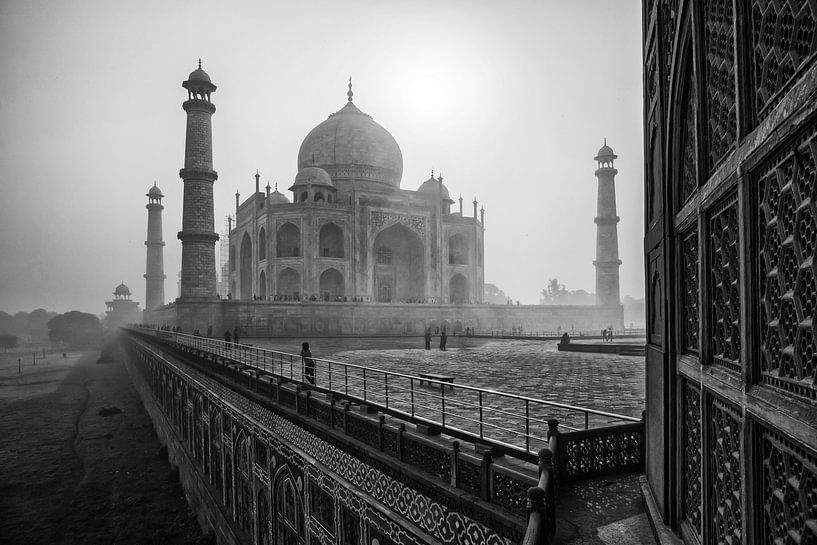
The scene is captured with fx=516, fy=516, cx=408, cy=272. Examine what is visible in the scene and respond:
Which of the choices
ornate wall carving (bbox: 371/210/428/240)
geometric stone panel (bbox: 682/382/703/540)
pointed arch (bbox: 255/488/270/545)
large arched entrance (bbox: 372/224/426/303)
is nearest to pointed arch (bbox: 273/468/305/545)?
pointed arch (bbox: 255/488/270/545)

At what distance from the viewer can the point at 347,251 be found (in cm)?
3412

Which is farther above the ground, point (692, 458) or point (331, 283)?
point (331, 283)

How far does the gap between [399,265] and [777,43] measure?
36035 mm

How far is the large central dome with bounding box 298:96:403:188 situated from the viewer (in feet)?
124

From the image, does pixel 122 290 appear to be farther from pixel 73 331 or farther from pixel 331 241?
pixel 331 241

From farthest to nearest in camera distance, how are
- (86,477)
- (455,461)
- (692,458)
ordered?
(86,477), (455,461), (692,458)

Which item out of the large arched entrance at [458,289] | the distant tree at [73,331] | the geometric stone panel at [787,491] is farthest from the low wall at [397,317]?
the distant tree at [73,331]

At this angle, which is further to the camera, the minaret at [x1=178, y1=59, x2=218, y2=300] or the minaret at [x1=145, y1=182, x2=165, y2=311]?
the minaret at [x1=145, y1=182, x2=165, y2=311]

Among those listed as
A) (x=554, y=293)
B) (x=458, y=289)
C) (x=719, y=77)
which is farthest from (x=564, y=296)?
(x=719, y=77)

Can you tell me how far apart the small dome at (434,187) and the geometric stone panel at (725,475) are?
36.6 meters

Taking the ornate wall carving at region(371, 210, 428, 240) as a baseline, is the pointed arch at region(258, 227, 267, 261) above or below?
below

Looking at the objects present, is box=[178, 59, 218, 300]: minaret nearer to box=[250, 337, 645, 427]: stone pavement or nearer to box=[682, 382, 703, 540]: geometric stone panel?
box=[250, 337, 645, 427]: stone pavement

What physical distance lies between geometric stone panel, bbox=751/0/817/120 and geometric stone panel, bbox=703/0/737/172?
0.21 metres

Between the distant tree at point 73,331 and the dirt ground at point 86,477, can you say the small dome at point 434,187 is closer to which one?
the dirt ground at point 86,477
